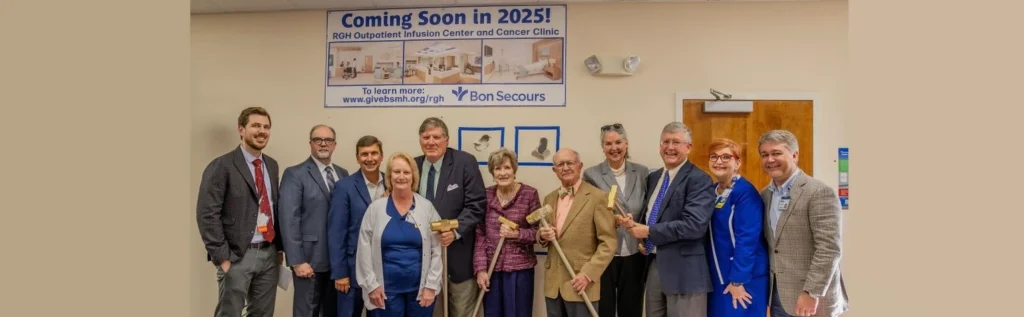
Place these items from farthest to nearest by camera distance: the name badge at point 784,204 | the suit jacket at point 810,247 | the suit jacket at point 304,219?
the suit jacket at point 304,219, the name badge at point 784,204, the suit jacket at point 810,247

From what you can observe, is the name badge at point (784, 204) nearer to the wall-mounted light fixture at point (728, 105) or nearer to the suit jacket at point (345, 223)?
the wall-mounted light fixture at point (728, 105)

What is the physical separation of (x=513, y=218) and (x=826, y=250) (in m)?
1.70

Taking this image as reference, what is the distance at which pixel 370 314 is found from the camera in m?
3.11

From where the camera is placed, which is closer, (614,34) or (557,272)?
(557,272)

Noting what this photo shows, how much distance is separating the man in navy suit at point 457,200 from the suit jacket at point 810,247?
1734 millimetres

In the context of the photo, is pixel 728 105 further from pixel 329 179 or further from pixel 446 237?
pixel 329 179

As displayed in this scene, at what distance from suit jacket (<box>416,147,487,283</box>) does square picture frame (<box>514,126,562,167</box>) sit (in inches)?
31.3

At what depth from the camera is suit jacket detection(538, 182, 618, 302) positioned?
2.90 metres

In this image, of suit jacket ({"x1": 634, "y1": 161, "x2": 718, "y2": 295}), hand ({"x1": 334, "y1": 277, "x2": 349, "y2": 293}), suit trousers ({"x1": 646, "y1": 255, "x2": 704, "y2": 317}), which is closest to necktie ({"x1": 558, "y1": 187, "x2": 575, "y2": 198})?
suit jacket ({"x1": 634, "y1": 161, "x2": 718, "y2": 295})

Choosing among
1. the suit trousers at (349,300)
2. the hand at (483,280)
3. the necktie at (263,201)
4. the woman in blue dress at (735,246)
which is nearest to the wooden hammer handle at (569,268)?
the hand at (483,280)

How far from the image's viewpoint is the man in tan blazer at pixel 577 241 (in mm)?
2902

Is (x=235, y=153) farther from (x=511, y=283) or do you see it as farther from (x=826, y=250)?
(x=826, y=250)

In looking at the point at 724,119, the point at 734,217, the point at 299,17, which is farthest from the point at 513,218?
the point at 299,17

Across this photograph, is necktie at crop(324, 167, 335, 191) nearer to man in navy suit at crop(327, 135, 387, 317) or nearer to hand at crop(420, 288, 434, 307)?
man in navy suit at crop(327, 135, 387, 317)
